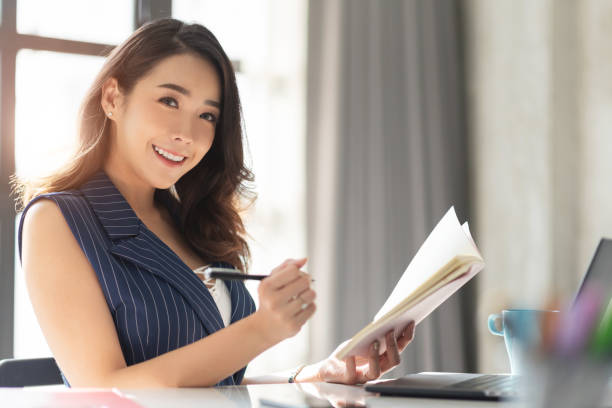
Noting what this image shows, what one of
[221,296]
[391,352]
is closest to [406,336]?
[391,352]

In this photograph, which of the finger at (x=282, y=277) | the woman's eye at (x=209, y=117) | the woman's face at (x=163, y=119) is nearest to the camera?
the finger at (x=282, y=277)

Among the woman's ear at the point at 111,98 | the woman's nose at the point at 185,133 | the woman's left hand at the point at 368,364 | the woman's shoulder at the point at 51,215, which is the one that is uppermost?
the woman's ear at the point at 111,98

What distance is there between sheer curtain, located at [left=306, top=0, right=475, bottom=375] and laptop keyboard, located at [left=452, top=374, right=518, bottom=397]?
5.75 feet

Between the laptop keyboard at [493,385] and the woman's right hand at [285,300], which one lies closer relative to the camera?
the laptop keyboard at [493,385]

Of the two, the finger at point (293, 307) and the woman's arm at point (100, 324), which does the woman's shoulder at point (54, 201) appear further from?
the finger at point (293, 307)

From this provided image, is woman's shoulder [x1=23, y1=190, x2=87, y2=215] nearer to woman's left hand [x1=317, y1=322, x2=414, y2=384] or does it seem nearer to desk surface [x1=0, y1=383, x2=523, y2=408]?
desk surface [x1=0, y1=383, x2=523, y2=408]

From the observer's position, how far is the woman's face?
1401 mm

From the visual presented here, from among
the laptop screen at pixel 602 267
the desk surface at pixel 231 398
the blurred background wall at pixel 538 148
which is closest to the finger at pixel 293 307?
the desk surface at pixel 231 398

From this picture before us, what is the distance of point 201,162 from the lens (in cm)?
167

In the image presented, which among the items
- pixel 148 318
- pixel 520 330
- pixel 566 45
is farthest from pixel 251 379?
pixel 566 45

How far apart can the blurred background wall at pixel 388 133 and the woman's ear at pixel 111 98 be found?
1.05 meters

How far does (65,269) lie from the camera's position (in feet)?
3.76

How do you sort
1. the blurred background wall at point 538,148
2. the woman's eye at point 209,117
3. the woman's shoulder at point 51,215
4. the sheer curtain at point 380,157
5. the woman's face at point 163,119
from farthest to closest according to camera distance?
the sheer curtain at point 380,157 < the blurred background wall at point 538,148 < the woman's eye at point 209,117 < the woman's face at point 163,119 < the woman's shoulder at point 51,215

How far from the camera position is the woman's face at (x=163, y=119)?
140cm
